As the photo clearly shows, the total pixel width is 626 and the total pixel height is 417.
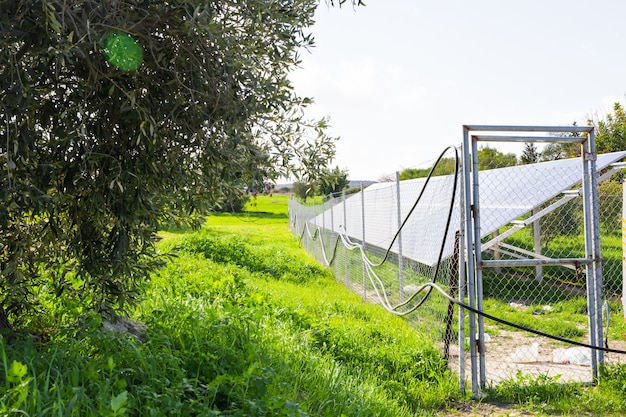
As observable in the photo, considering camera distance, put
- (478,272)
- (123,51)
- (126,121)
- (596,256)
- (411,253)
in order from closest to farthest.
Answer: (123,51), (126,121), (478,272), (596,256), (411,253)

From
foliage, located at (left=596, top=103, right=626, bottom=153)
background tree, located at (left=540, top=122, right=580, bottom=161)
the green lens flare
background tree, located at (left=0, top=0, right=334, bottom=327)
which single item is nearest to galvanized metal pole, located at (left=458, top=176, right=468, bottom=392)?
background tree, located at (left=0, top=0, right=334, bottom=327)

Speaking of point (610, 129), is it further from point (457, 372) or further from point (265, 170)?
point (265, 170)

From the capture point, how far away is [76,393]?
3168mm

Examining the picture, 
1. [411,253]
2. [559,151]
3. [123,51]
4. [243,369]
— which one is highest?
[559,151]

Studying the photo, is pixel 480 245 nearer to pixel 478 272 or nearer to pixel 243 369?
pixel 478 272

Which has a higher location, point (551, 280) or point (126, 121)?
point (126, 121)

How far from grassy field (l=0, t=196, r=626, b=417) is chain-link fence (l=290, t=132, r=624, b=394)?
14.3 inches

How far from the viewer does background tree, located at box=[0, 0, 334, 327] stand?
3346 millimetres

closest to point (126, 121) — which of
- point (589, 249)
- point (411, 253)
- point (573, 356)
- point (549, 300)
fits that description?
point (589, 249)

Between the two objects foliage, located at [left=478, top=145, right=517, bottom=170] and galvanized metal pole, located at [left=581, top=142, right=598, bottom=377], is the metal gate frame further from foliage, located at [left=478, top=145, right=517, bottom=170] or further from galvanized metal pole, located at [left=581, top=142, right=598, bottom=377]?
foliage, located at [left=478, top=145, right=517, bottom=170]

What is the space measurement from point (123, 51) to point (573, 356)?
18.9ft

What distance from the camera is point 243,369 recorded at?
14.1 feet

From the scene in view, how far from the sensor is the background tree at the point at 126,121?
11.0 feet

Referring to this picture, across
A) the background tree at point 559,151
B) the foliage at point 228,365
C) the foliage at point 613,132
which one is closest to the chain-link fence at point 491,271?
the foliage at point 228,365
